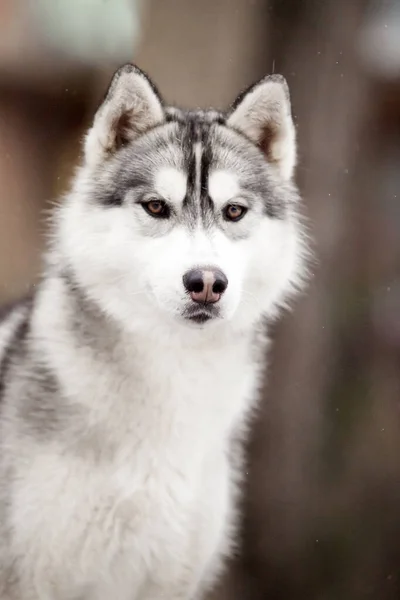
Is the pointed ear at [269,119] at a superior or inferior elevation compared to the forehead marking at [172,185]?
superior

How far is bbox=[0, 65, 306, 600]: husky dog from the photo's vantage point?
2.58 feet

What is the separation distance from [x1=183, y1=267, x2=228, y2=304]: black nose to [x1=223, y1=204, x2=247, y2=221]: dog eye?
10cm

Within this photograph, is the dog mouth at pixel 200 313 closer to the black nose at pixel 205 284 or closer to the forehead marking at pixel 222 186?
the black nose at pixel 205 284

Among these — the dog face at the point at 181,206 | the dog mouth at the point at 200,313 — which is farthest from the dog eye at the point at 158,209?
the dog mouth at the point at 200,313

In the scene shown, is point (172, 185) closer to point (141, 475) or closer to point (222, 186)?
point (222, 186)

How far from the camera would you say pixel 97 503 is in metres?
0.81

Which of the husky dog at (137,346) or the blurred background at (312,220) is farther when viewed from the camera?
the blurred background at (312,220)

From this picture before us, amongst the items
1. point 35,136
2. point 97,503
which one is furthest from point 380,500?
point 35,136

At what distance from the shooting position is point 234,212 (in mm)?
802

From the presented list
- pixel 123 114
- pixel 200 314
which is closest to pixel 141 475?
pixel 200 314

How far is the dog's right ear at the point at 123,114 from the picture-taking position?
762 mm

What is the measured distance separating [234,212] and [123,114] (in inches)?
6.7

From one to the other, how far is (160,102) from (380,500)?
2.39 ft

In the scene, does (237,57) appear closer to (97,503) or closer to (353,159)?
(353,159)
